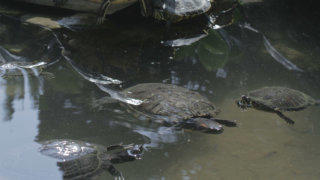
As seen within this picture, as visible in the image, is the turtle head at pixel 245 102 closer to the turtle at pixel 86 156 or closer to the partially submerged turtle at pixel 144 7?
the turtle at pixel 86 156

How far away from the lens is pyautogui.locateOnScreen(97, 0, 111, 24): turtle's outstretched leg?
4904 millimetres

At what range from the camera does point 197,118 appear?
316 cm

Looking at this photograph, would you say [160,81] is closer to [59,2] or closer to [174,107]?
[174,107]

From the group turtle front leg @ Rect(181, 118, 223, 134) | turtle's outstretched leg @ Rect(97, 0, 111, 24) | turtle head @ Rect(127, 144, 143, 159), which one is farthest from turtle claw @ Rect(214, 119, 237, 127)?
turtle's outstretched leg @ Rect(97, 0, 111, 24)

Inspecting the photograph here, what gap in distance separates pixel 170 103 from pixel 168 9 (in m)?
2.18

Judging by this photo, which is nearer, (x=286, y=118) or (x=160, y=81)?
(x=286, y=118)

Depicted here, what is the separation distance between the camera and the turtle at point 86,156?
239 cm

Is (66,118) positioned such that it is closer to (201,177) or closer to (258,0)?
(201,177)

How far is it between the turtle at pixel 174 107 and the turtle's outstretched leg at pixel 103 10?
1.77 m

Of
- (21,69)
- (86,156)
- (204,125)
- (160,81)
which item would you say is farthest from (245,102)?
(21,69)

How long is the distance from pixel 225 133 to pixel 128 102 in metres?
0.81

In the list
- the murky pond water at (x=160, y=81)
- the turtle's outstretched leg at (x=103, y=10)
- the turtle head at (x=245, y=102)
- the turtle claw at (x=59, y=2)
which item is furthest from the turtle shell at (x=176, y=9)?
the turtle head at (x=245, y=102)

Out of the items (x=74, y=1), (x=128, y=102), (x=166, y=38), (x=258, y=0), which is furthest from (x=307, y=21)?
(x=128, y=102)

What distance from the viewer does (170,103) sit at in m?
3.21
